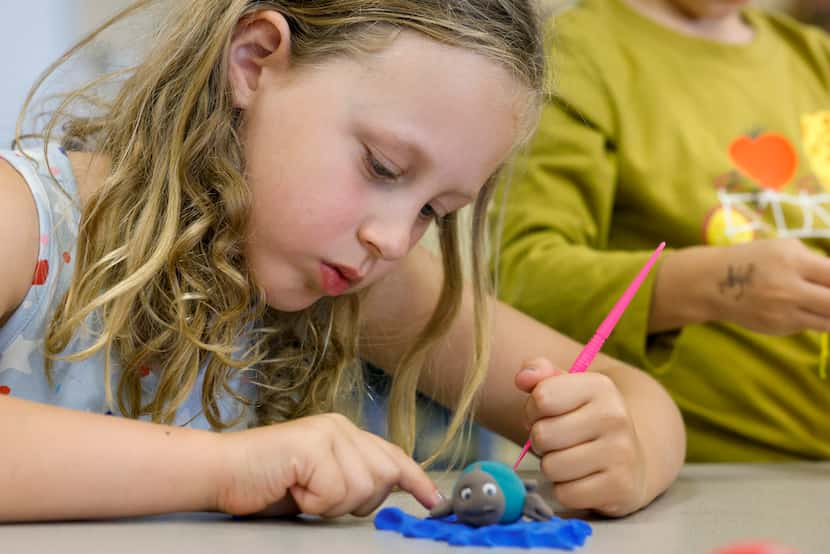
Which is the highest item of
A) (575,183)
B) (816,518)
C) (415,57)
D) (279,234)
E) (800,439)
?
(415,57)

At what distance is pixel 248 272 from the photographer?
874mm

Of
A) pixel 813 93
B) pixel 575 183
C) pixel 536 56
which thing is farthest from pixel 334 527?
pixel 813 93

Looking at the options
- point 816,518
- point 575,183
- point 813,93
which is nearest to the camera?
point 816,518

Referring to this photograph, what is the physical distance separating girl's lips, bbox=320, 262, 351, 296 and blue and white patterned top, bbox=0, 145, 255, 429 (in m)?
0.17

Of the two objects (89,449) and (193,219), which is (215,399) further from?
(89,449)

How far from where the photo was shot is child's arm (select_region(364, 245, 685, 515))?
783mm

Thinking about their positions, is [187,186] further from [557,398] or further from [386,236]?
[557,398]

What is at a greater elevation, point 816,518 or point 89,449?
point 89,449

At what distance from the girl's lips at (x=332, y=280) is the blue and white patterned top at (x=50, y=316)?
6.8 inches

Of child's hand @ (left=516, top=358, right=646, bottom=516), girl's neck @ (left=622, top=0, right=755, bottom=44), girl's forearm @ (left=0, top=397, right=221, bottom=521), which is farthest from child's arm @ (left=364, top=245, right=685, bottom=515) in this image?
girl's neck @ (left=622, top=0, right=755, bottom=44)

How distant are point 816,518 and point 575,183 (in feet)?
1.94

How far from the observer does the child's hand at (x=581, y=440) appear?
2.55 feet

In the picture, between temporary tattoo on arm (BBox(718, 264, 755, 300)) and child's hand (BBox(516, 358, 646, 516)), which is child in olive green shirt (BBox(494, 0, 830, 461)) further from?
child's hand (BBox(516, 358, 646, 516))

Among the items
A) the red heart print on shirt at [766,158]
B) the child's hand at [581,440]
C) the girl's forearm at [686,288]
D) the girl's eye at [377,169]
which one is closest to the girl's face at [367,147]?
the girl's eye at [377,169]
